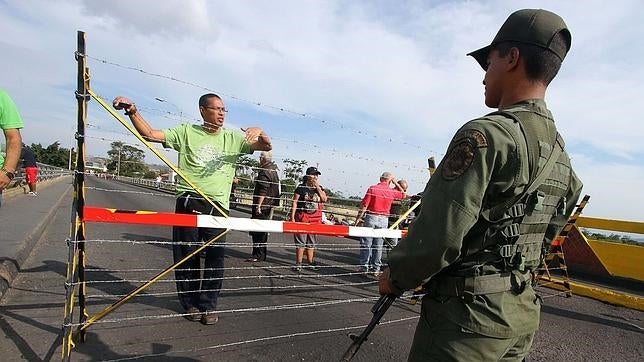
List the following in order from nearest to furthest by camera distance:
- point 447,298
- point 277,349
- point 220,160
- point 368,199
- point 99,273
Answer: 1. point 447,298
2. point 277,349
3. point 220,160
4. point 99,273
5. point 368,199

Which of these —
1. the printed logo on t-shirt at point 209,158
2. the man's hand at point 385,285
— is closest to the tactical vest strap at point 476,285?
the man's hand at point 385,285

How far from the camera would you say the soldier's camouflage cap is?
1.55 meters

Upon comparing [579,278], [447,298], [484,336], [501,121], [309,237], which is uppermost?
[501,121]

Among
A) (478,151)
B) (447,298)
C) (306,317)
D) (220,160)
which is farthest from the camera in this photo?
(306,317)

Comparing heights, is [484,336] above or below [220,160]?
below

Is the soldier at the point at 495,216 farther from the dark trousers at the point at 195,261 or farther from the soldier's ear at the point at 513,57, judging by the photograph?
the dark trousers at the point at 195,261

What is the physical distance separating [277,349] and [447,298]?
2268 mm

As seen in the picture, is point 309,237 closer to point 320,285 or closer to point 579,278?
point 320,285

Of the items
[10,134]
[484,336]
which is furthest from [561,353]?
[10,134]

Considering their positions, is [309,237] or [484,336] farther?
[309,237]

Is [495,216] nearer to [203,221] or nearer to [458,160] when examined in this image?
[458,160]

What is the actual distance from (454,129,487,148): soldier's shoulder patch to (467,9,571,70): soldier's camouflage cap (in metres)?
0.44

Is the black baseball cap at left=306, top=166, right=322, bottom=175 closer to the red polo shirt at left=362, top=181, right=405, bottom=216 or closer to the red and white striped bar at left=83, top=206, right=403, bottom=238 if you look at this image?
the red polo shirt at left=362, top=181, right=405, bottom=216

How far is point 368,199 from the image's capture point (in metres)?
7.27
